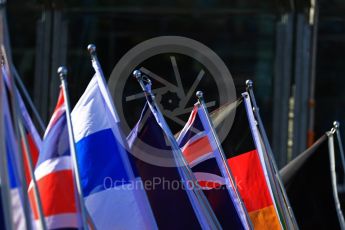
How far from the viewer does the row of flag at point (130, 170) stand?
491cm

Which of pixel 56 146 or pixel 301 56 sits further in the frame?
pixel 301 56

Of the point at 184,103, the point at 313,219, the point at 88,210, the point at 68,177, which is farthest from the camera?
the point at 184,103

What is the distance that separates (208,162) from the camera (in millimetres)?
6488

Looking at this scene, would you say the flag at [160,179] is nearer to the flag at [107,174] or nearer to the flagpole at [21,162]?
the flag at [107,174]

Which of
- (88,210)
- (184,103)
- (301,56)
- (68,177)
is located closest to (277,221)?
(88,210)

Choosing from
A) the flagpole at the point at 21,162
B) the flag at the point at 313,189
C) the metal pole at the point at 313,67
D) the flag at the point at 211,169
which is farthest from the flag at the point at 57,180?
the metal pole at the point at 313,67

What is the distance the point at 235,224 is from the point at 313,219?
2.98 feet

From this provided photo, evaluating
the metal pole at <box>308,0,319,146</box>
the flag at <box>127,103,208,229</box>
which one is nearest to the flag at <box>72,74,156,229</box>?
the flag at <box>127,103,208,229</box>

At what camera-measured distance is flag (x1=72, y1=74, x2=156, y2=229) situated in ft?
18.1

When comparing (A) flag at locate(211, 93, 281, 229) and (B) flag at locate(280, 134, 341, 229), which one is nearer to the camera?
(A) flag at locate(211, 93, 281, 229)

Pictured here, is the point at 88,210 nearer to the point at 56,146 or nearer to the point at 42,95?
the point at 56,146

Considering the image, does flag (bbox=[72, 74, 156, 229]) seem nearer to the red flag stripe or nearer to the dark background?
the red flag stripe

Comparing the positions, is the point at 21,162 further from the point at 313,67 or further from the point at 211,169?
the point at 313,67

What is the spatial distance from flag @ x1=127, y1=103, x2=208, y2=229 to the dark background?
418 cm
